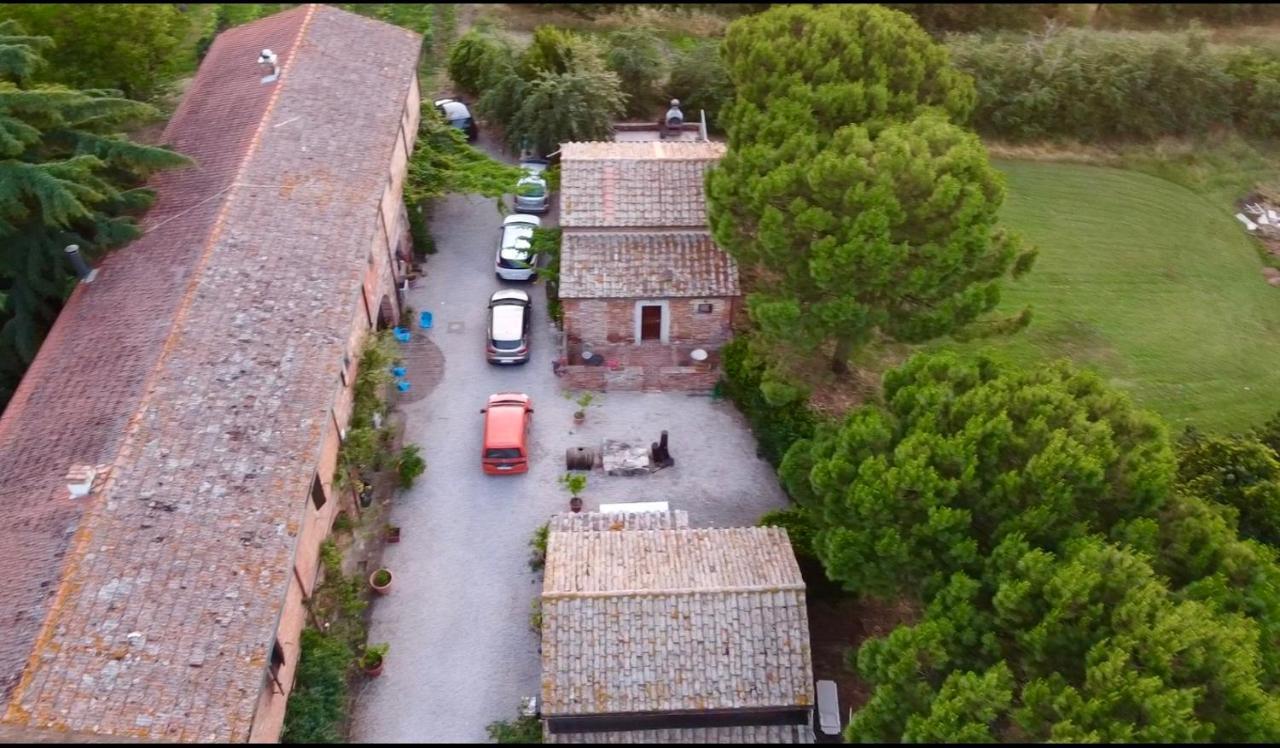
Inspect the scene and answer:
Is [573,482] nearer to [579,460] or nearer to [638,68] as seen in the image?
[579,460]

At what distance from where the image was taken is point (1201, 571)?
18.1m

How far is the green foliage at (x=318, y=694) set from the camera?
20875 mm

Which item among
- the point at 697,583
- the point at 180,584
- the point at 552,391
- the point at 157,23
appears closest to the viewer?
the point at 180,584

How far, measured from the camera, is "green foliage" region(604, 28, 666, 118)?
4431 centimetres

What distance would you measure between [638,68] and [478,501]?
2628 centimetres

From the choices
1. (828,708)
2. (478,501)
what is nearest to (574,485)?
(478,501)

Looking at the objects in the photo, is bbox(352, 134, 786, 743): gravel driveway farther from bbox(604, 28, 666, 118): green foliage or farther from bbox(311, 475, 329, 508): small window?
bbox(604, 28, 666, 118): green foliage

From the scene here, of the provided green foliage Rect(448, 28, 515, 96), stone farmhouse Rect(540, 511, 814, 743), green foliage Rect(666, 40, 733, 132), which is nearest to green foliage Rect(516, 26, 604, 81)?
green foliage Rect(448, 28, 515, 96)

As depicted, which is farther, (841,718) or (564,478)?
(564,478)

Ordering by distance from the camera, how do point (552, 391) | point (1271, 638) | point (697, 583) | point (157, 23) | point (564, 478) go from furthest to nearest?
1. point (157, 23)
2. point (552, 391)
3. point (564, 478)
4. point (697, 583)
5. point (1271, 638)

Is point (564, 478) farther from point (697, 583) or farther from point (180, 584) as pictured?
point (180, 584)

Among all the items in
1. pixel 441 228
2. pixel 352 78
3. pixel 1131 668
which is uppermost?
pixel 352 78

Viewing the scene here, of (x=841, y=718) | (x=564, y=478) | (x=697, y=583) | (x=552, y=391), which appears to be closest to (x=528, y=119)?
(x=552, y=391)

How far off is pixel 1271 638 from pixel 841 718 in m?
9.69
